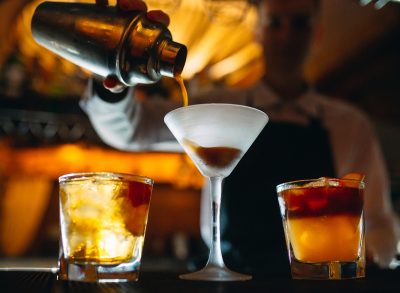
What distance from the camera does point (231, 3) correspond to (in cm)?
189

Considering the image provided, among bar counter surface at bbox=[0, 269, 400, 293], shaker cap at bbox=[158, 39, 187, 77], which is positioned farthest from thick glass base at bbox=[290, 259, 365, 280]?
shaker cap at bbox=[158, 39, 187, 77]

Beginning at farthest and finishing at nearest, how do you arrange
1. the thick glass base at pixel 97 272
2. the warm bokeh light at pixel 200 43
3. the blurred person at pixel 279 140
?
the warm bokeh light at pixel 200 43
the blurred person at pixel 279 140
the thick glass base at pixel 97 272

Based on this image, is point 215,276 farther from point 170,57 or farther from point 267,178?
point 267,178

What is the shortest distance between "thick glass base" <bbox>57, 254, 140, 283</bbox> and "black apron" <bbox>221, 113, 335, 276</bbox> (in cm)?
90

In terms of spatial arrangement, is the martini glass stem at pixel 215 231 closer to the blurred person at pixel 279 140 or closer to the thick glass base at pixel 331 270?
the thick glass base at pixel 331 270

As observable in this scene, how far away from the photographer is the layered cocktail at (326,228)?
2.53 feet

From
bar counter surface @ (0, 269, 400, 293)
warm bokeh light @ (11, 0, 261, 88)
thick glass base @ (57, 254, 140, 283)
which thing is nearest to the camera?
bar counter surface @ (0, 269, 400, 293)

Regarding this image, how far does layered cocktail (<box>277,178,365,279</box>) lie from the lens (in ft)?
2.53

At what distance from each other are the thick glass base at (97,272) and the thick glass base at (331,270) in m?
0.28

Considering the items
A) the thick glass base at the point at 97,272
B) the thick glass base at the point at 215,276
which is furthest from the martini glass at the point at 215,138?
the thick glass base at the point at 97,272

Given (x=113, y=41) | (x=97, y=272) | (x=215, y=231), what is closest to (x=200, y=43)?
(x=113, y=41)

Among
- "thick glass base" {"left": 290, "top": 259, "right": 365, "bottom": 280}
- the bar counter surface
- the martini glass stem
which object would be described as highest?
the martini glass stem

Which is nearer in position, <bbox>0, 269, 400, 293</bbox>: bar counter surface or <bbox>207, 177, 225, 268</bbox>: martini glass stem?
<bbox>0, 269, 400, 293</bbox>: bar counter surface

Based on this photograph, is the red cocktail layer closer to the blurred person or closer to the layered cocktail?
the layered cocktail
